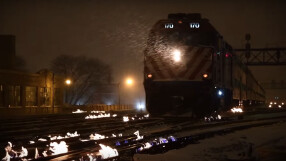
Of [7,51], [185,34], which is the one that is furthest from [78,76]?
[185,34]

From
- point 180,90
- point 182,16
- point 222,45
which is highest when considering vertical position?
point 182,16

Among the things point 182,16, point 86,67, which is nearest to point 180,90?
point 182,16

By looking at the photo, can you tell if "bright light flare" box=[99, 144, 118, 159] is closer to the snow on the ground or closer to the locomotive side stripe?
the snow on the ground

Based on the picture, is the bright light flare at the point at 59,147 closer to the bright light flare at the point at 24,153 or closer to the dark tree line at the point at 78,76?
the bright light flare at the point at 24,153

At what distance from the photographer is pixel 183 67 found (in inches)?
660

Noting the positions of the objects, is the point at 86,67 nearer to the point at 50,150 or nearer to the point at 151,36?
the point at 151,36

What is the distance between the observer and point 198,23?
17141mm

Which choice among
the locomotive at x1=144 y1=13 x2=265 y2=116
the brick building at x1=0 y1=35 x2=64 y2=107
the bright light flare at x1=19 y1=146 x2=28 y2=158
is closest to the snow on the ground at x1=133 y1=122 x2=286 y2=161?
the bright light flare at x1=19 y1=146 x2=28 y2=158

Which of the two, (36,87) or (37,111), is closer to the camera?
(37,111)

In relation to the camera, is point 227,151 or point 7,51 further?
point 7,51

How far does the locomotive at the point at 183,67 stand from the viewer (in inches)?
656

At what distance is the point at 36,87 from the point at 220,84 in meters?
32.9

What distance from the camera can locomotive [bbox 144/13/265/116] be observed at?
54.6ft

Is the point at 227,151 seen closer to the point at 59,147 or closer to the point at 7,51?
the point at 59,147
